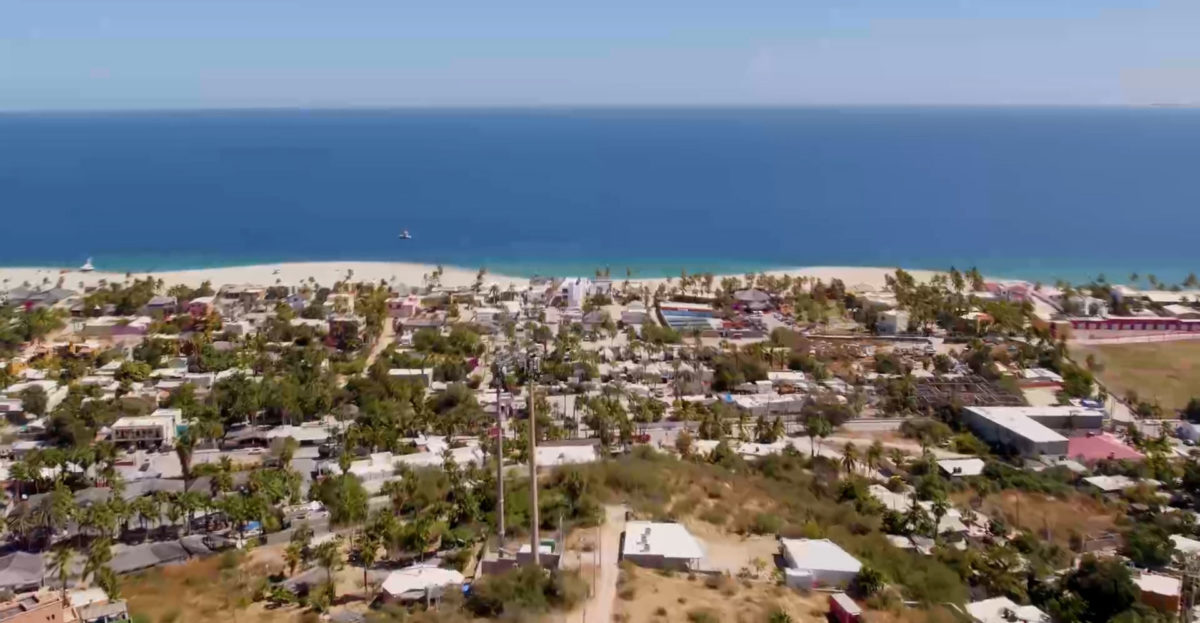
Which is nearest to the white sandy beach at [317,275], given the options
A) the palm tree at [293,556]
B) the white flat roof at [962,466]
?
the white flat roof at [962,466]

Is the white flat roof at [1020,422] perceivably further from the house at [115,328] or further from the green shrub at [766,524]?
the house at [115,328]

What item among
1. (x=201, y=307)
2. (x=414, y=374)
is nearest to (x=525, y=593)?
(x=414, y=374)

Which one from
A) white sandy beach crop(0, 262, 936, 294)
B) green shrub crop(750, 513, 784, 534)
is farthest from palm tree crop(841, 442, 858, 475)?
white sandy beach crop(0, 262, 936, 294)

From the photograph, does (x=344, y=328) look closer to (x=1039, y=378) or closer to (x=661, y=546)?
(x=661, y=546)

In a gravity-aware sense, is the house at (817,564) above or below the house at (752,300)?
below

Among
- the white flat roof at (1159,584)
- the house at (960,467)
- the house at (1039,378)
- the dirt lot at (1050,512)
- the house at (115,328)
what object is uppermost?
the house at (115,328)

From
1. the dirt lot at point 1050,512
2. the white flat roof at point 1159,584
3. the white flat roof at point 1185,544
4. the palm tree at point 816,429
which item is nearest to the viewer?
the white flat roof at point 1159,584
